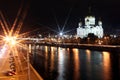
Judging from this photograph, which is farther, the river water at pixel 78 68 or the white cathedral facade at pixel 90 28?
the white cathedral facade at pixel 90 28

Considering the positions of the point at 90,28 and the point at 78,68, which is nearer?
the point at 78,68

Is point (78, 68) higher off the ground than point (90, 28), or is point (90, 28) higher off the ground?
point (90, 28)

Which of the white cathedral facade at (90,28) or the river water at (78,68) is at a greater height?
the white cathedral facade at (90,28)

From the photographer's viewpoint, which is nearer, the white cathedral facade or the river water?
the river water

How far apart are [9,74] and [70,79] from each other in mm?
4427

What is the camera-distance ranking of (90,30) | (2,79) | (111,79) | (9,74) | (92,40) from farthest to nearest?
1. (90,30)
2. (92,40)
3. (111,79)
4. (9,74)
5. (2,79)

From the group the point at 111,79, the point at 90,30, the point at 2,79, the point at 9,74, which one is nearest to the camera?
the point at 2,79

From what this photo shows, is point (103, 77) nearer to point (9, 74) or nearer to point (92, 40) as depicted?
point (9, 74)

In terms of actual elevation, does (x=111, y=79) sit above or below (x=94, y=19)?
below

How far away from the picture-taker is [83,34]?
640ft

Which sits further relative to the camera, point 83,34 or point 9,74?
point 83,34

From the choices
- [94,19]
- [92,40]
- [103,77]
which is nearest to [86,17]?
[94,19]

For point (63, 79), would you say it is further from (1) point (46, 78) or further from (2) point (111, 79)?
(2) point (111, 79)

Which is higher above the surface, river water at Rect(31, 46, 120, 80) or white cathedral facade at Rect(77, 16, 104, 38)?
white cathedral facade at Rect(77, 16, 104, 38)
